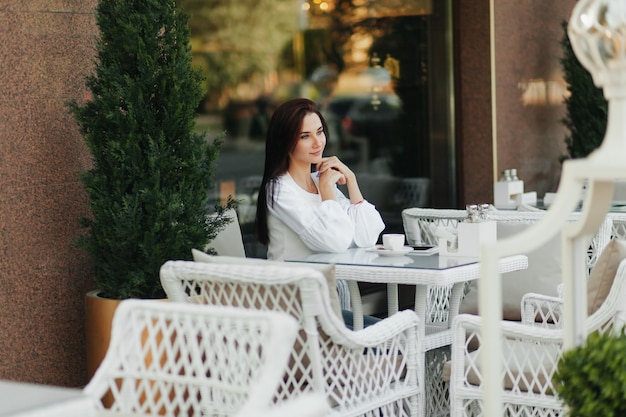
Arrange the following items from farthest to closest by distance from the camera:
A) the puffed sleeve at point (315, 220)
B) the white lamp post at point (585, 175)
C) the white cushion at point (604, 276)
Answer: the puffed sleeve at point (315, 220) → the white cushion at point (604, 276) → the white lamp post at point (585, 175)

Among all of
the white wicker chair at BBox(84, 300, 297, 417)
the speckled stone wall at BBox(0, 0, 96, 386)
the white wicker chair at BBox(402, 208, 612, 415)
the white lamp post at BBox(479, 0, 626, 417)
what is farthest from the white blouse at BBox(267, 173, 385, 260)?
the white lamp post at BBox(479, 0, 626, 417)

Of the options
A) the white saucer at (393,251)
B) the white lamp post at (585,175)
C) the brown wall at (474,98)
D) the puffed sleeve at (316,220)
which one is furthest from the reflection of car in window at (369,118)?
the white lamp post at (585,175)

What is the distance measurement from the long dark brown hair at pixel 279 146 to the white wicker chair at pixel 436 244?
82 centimetres

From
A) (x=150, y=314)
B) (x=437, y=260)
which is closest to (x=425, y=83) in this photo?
(x=437, y=260)

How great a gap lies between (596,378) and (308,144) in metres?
2.82

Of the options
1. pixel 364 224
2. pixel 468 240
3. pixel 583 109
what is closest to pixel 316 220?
pixel 364 224

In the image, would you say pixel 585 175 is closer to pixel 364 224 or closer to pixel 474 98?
pixel 364 224

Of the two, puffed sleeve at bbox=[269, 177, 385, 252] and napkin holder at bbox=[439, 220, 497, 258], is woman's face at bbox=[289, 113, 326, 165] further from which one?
napkin holder at bbox=[439, 220, 497, 258]

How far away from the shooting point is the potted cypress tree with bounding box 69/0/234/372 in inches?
174

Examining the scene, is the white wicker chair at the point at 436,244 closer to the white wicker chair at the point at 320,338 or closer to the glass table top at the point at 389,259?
the glass table top at the point at 389,259

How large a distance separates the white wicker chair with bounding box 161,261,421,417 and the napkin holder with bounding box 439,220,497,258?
0.74 meters

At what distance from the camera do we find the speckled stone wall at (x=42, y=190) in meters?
4.59

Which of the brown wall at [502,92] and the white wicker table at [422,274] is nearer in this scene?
the white wicker table at [422,274]

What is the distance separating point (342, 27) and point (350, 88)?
1.35 feet
